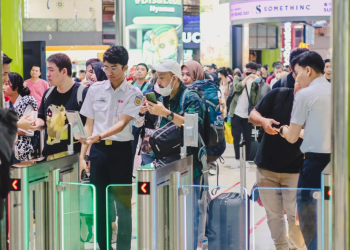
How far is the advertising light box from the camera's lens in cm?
863

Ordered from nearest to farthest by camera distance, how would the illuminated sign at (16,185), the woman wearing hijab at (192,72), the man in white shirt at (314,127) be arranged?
the illuminated sign at (16,185)
the man in white shirt at (314,127)
the woman wearing hijab at (192,72)

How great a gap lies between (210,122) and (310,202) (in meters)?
2.11

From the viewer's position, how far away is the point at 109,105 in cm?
414

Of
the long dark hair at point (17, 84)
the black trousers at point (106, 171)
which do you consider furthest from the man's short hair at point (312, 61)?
the long dark hair at point (17, 84)

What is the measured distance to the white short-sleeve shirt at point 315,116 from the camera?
350 cm

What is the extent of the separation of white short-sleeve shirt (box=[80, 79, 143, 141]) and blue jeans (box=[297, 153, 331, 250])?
130 cm

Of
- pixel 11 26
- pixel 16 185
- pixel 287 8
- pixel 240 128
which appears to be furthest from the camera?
pixel 287 8

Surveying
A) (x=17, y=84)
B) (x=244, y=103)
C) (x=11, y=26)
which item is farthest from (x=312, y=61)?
(x=244, y=103)

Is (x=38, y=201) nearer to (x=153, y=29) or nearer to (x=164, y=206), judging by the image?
(x=164, y=206)

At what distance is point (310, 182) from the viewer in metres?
3.55

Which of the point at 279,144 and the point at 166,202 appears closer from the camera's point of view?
the point at 166,202

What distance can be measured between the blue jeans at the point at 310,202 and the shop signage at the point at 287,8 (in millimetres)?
7245

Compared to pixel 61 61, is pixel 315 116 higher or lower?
lower

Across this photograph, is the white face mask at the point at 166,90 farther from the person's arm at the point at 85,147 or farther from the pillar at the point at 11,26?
the pillar at the point at 11,26
